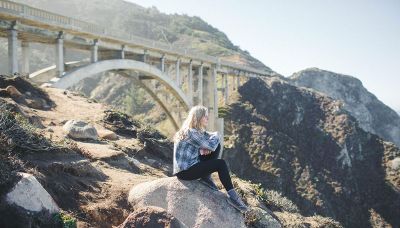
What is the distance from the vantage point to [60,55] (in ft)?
81.6

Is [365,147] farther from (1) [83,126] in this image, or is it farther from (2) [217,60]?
(1) [83,126]

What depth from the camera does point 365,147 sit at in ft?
210

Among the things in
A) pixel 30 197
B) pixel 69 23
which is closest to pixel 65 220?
pixel 30 197

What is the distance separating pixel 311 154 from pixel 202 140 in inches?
2189

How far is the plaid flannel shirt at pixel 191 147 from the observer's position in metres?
7.48

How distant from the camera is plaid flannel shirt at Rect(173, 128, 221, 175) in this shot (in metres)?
7.48

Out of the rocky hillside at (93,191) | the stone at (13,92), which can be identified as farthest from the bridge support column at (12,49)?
the rocky hillside at (93,191)

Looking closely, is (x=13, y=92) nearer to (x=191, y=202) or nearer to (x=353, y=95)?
(x=191, y=202)

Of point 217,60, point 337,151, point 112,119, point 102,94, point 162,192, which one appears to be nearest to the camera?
point 162,192

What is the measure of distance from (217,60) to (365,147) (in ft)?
94.0

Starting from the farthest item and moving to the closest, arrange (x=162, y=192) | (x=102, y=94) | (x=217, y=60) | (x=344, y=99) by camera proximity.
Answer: (x=344, y=99) → (x=102, y=94) → (x=217, y=60) → (x=162, y=192)

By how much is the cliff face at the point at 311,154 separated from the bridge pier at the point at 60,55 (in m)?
33.1

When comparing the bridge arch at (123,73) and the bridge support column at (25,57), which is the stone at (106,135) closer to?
the bridge arch at (123,73)

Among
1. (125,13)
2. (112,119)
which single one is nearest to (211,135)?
(112,119)
